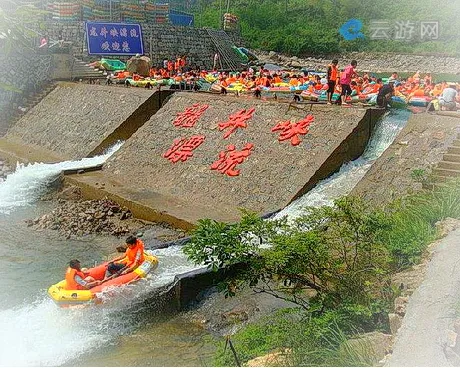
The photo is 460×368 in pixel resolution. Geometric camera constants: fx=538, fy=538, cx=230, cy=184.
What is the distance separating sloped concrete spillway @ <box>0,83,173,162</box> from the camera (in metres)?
17.0

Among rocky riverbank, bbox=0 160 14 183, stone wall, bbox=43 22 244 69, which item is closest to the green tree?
rocky riverbank, bbox=0 160 14 183

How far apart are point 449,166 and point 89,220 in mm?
7536

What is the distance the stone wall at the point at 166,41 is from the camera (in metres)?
29.9

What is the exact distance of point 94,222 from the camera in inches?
470

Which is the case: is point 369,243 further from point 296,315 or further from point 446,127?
point 446,127

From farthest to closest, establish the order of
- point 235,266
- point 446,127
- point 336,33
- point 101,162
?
point 336,33
point 101,162
point 446,127
point 235,266

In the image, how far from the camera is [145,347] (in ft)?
23.2

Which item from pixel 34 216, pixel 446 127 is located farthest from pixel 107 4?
pixel 446 127

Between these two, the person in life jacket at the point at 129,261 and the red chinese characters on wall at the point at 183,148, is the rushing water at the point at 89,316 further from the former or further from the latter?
the red chinese characters on wall at the point at 183,148

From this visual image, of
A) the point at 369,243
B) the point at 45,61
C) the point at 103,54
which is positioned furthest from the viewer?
the point at 103,54

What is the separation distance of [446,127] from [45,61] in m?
18.1

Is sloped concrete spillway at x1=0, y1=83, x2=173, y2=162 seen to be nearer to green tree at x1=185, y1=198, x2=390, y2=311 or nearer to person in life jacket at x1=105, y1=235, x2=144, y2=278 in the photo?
person in life jacket at x1=105, y1=235, x2=144, y2=278

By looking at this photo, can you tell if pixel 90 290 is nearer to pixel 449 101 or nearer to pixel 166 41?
pixel 449 101

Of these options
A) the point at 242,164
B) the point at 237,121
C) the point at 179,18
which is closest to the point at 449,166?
the point at 242,164
